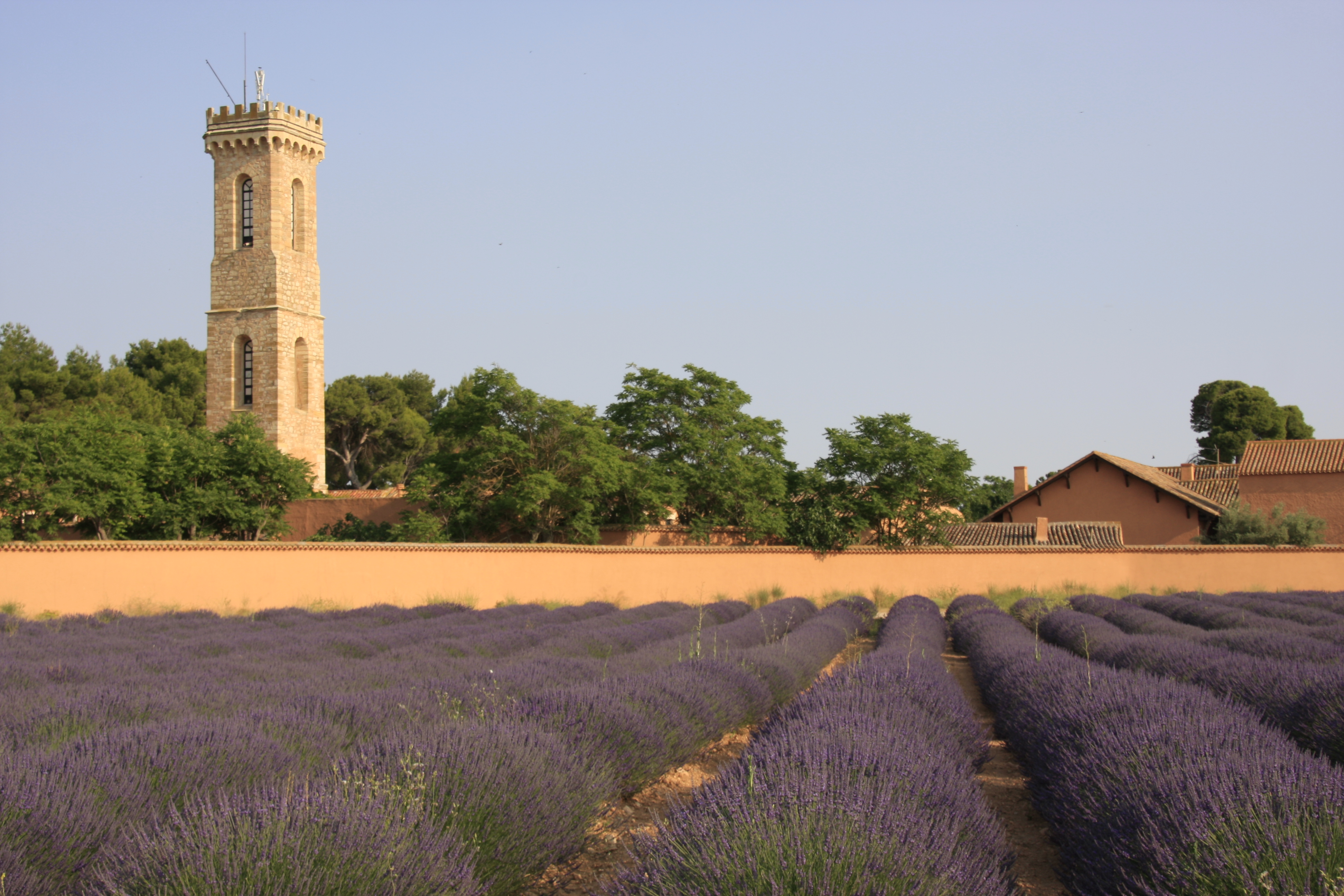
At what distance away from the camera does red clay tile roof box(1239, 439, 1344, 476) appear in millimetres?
30750

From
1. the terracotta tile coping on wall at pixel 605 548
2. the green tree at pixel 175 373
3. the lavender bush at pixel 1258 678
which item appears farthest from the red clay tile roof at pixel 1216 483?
the green tree at pixel 175 373

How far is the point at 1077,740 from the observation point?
488 cm

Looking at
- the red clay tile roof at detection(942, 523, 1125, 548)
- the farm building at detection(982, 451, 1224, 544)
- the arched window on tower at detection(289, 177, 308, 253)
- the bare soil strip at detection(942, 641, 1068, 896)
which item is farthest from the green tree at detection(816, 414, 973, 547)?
the arched window on tower at detection(289, 177, 308, 253)

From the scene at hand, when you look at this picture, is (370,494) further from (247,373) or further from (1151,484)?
(1151,484)

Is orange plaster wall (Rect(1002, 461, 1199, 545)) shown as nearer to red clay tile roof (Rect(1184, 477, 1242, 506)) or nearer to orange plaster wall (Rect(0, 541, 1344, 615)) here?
red clay tile roof (Rect(1184, 477, 1242, 506))

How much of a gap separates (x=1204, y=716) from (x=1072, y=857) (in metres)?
1.34

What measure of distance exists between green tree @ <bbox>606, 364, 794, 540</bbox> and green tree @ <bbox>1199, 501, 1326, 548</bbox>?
1286 centimetres

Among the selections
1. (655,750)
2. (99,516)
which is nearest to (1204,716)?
(655,750)

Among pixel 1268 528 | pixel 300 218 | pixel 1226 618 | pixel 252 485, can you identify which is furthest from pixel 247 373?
A: pixel 1268 528

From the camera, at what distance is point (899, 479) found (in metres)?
26.4

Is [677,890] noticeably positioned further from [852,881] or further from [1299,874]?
[1299,874]

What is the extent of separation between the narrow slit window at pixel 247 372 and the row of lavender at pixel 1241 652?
27.4 m

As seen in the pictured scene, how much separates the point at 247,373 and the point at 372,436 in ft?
48.7

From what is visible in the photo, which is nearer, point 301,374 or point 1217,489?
point 301,374
